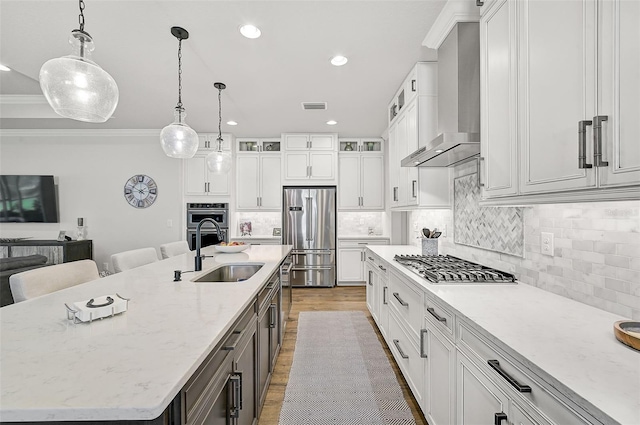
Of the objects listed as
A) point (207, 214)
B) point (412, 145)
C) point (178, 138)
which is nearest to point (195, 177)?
point (207, 214)

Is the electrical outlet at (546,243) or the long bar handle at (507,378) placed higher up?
the electrical outlet at (546,243)

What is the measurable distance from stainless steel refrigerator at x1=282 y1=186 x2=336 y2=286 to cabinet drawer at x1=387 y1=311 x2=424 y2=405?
268cm

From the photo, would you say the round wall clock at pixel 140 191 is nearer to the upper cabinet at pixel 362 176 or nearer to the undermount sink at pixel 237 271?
the upper cabinet at pixel 362 176

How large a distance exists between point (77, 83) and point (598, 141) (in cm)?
212

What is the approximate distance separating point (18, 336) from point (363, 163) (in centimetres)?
501

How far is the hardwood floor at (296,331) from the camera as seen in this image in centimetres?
201

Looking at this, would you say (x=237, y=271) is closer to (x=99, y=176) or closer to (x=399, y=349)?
(x=399, y=349)

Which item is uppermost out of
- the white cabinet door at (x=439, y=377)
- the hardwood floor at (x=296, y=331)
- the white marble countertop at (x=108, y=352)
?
the white marble countertop at (x=108, y=352)

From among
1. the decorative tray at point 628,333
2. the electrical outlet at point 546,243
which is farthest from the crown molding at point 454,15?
the decorative tray at point 628,333

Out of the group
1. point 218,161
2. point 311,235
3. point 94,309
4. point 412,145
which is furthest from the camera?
point 311,235

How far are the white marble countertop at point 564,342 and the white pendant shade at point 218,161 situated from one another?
280 cm

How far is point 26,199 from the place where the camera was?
5.02 meters

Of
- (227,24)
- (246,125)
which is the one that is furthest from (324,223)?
(227,24)

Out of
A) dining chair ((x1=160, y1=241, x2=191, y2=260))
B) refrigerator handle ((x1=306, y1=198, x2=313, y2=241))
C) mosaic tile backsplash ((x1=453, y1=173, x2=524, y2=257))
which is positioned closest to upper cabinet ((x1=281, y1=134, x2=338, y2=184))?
refrigerator handle ((x1=306, y1=198, x2=313, y2=241))
